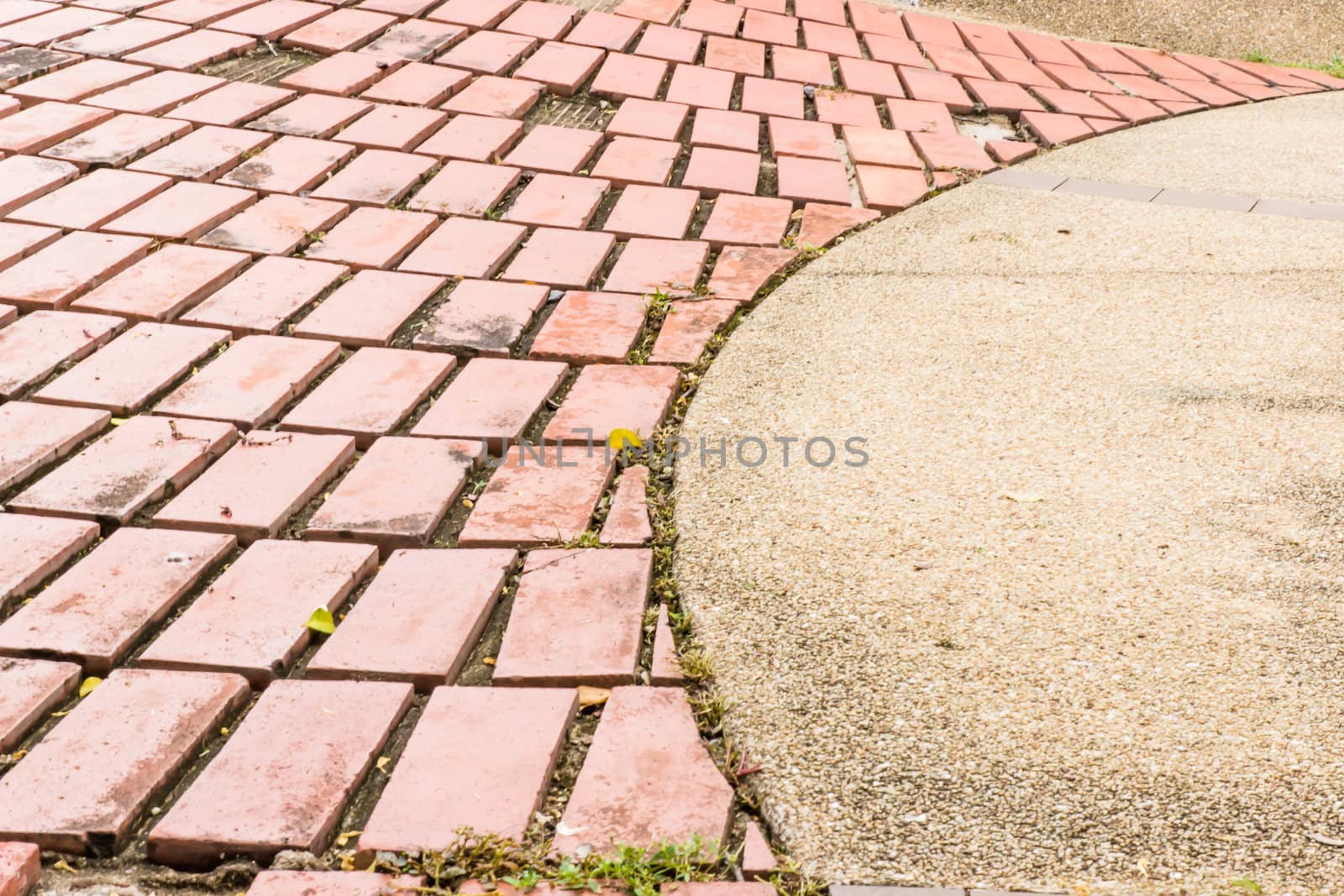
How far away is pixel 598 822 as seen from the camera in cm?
154

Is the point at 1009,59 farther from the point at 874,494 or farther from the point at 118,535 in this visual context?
the point at 118,535

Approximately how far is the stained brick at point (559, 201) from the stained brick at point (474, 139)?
21 centimetres

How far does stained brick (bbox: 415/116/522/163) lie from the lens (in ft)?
12.0

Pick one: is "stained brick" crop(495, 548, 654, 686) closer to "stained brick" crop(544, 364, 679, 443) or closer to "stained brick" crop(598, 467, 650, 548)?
"stained brick" crop(598, 467, 650, 548)

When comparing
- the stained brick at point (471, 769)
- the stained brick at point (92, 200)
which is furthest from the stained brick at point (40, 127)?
the stained brick at point (471, 769)

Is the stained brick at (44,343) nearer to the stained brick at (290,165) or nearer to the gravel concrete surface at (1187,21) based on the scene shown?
the stained brick at (290,165)

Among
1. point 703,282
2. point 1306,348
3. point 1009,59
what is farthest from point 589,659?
point 1009,59

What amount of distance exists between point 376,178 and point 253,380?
3.78ft

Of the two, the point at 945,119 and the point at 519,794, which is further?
the point at 945,119

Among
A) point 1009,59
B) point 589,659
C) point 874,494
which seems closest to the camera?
point 589,659

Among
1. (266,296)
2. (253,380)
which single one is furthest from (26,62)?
(253,380)

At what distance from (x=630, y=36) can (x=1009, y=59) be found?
5.45 ft

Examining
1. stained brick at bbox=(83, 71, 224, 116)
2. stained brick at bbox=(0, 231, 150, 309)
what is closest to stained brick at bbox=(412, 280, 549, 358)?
stained brick at bbox=(0, 231, 150, 309)

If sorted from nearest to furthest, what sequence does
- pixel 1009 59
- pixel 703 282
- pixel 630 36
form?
pixel 703 282
pixel 630 36
pixel 1009 59
